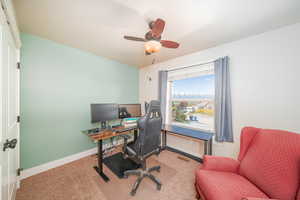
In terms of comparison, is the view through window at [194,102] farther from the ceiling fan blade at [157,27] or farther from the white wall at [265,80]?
the ceiling fan blade at [157,27]

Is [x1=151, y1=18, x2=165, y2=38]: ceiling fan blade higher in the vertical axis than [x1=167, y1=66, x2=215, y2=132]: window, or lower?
higher

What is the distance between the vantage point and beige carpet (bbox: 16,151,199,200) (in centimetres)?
137

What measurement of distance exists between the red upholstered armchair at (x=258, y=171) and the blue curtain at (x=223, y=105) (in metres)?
0.53

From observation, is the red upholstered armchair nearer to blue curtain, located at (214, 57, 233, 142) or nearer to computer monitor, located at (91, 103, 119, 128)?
blue curtain, located at (214, 57, 233, 142)

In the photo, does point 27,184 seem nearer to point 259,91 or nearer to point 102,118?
point 102,118

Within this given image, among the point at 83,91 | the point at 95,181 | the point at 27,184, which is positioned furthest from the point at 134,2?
the point at 27,184

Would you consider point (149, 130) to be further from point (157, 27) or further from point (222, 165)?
point (157, 27)

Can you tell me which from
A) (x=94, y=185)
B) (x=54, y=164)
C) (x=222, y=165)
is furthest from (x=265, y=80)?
(x=54, y=164)

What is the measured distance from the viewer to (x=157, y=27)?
3.92 ft

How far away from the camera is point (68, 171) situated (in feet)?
5.99

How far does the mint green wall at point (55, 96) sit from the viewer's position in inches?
67.1

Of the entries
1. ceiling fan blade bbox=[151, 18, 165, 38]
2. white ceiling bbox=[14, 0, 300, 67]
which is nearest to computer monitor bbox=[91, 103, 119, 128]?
white ceiling bbox=[14, 0, 300, 67]

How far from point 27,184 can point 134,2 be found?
2.91m

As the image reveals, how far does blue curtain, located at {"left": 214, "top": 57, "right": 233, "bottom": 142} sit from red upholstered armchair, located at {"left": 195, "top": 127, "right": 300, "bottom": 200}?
1.74 feet
